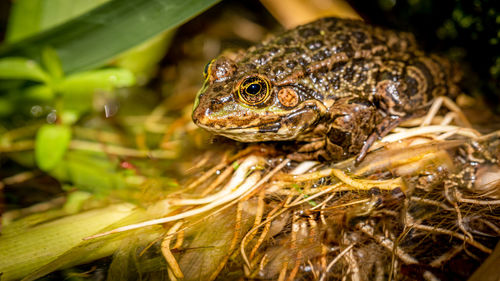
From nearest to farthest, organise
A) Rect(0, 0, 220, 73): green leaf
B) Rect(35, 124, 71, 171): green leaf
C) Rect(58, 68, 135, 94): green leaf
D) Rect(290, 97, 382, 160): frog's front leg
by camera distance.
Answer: Rect(290, 97, 382, 160): frog's front leg → Rect(0, 0, 220, 73): green leaf → Rect(35, 124, 71, 171): green leaf → Rect(58, 68, 135, 94): green leaf

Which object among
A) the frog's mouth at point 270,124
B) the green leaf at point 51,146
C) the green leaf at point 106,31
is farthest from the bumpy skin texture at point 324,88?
the green leaf at point 51,146

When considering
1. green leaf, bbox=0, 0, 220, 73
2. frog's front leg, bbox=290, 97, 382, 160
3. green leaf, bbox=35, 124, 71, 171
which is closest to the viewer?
frog's front leg, bbox=290, 97, 382, 160

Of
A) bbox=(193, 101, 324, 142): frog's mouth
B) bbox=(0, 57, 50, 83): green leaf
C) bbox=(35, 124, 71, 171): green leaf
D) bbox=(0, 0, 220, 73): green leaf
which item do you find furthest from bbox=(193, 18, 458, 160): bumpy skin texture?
bbox=(0, 57, 50, 83): green leaf

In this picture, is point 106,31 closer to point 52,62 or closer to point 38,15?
point 52,62

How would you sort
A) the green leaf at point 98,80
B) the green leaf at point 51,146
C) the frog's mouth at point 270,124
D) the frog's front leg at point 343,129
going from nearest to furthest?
the frog's mouth at point 270,124 < the frog's front leg at point 343,129 < the green leaf at point 51,146 < the green leaf at point 98,80

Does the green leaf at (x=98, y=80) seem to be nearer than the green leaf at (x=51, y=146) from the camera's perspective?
No

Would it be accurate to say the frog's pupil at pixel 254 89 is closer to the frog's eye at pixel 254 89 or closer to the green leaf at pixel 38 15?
the frog's eye at pixel 254 89

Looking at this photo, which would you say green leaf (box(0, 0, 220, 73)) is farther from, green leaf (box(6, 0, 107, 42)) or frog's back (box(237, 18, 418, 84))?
frog's back (box(237, 18, 418, 84))

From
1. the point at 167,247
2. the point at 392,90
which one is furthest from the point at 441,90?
the point at 167,247
